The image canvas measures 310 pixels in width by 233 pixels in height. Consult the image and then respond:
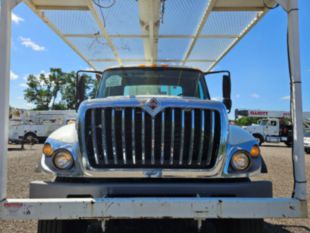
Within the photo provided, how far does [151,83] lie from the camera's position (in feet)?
16.5

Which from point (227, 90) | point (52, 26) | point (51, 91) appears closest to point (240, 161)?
point (227, 90)

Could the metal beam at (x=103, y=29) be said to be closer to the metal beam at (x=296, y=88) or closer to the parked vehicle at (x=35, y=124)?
the metal beam at (x=296, y=88)

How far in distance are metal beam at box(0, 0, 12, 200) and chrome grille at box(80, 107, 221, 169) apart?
2.27 feet

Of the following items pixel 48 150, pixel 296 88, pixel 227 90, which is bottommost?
pixel 48 150

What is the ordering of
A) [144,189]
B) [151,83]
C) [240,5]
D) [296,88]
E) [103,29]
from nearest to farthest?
1. [144,189]
2. [296,88]
3. [240,5]
4. [151,83]
5. [103,29]

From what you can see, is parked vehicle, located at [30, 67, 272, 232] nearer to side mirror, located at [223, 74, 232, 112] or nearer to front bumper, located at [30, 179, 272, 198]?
front bumper, located at [30, 179, 272, 198]

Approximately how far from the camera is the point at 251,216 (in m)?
2.83

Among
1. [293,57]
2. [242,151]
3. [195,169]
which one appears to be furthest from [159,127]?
[293,57]

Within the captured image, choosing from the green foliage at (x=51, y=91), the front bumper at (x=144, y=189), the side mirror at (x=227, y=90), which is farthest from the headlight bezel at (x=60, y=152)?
the green foliage at (x=51, y=91)

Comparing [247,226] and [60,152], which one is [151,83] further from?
[247,226]

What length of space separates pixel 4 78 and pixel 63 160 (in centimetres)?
91

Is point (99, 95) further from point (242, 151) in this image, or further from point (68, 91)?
point (68, 91)

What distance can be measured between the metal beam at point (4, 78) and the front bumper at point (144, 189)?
0.35m

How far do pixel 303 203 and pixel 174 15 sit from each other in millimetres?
3382
